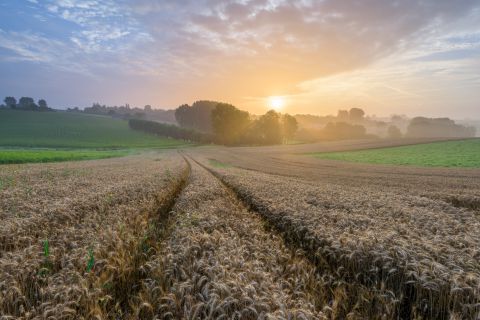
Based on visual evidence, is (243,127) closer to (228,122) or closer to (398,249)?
(228,122)

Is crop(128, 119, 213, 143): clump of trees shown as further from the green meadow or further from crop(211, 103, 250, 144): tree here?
crop(211, 103, 250, 144): tree

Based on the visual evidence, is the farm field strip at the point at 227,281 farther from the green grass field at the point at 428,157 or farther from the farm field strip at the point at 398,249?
the green grass field at the point at 428,157

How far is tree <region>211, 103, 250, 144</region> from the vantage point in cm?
11919

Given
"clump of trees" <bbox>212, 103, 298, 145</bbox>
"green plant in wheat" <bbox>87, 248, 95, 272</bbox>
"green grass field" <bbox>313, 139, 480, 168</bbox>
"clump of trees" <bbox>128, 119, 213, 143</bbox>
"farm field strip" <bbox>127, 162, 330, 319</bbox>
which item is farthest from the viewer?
"clump of trees" <bbox>128, 119, 213, 143</bbox>

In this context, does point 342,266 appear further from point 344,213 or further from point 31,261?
point 31,261

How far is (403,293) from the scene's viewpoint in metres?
5.88

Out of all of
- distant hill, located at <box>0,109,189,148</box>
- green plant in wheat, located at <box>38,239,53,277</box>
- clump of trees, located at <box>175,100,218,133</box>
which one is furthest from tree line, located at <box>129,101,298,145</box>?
green plant in wheat, located at <box>38,239,53,277</box>

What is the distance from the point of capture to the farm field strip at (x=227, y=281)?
475 cm

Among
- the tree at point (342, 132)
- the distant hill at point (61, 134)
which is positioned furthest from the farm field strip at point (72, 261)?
the tree at point (342, 132)

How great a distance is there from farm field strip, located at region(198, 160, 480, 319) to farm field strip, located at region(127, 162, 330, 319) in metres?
1.04

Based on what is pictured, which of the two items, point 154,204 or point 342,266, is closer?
point 342,266

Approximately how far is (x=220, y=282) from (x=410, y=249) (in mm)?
5022

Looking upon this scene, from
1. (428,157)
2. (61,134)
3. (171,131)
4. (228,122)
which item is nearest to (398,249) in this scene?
(428,157)

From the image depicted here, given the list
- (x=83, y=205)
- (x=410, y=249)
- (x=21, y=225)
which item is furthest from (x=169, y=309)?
(x=83, y=205)
